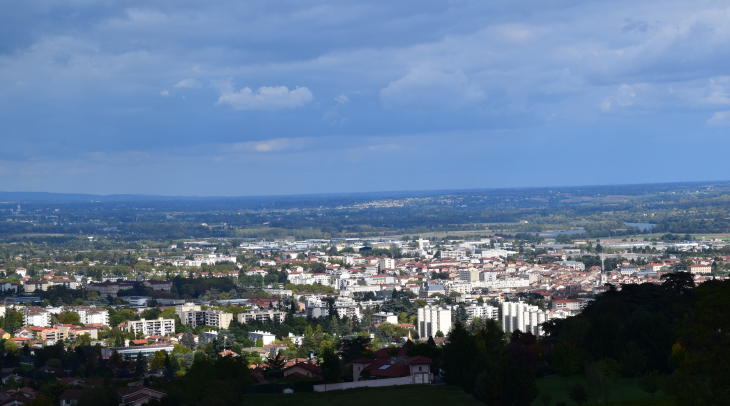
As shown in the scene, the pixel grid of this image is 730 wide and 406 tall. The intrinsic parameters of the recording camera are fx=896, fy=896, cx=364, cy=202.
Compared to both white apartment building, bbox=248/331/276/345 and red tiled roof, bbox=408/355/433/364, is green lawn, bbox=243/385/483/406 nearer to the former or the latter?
red tiled roof, bbox=408/355/433/364

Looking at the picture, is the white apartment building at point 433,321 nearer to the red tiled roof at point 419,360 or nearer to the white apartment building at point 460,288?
the white apartment building at point 460,288

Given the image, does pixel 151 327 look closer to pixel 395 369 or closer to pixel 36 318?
pixel 36 318

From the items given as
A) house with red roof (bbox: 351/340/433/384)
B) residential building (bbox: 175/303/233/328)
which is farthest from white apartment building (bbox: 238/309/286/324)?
house with red roof (bbox: 351/340/433/384)

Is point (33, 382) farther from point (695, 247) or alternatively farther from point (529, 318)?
point (695, 247)

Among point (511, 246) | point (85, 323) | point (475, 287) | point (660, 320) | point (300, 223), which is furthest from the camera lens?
point (300, 223)

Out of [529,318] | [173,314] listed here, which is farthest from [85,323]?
[529,318]
